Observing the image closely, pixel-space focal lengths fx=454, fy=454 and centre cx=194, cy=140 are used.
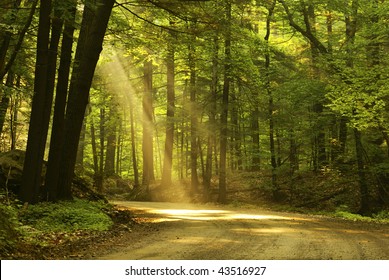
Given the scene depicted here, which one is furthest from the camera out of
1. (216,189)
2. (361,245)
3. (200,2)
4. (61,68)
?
(216,189)

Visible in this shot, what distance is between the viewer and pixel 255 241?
382 inches

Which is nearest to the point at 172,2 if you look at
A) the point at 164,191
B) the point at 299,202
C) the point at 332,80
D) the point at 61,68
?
the point at 61,68

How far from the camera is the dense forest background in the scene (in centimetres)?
1252

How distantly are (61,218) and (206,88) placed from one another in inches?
797

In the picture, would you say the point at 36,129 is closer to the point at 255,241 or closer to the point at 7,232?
the point at 7,232

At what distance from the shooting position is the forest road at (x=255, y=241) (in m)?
8.11

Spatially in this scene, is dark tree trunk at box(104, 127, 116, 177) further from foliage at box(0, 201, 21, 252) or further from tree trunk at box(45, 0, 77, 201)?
foliage at box(0, 201, 21, 252)

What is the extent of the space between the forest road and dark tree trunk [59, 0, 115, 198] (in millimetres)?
3021

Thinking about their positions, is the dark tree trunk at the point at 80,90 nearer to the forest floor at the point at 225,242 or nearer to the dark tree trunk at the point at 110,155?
the forest floor at the point at 225,242

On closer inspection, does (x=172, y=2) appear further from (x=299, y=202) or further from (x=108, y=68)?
(x=108, y=68)

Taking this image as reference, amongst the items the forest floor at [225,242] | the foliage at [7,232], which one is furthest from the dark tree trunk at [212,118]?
the foliage at [7,232]

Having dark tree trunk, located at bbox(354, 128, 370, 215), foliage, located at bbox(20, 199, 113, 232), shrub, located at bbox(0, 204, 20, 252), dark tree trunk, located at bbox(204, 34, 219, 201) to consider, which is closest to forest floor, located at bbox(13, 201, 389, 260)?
shrub, located at bbox(0, 204, 20, 252)

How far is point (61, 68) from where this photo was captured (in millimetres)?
13789
